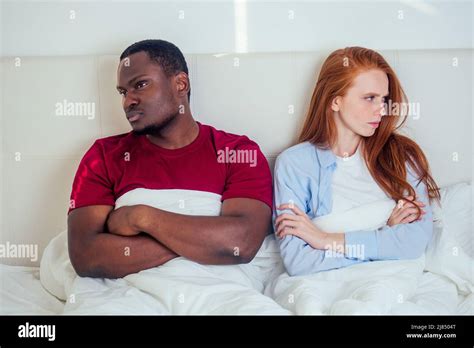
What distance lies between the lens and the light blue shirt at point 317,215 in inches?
69.6

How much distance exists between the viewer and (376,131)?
1.93 m

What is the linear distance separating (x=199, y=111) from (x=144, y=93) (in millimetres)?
218

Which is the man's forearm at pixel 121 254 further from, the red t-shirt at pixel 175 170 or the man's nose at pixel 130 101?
the man's nose at pixel 130 101

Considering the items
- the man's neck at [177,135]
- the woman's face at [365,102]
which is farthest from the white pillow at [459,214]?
the man's neck at [177,135]

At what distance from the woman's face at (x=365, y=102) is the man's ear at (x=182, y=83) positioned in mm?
433

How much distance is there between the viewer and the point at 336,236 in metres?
1.79

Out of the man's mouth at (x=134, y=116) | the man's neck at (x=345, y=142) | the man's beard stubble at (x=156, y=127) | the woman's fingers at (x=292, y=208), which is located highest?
the man's mouth at (x=134, y=116)

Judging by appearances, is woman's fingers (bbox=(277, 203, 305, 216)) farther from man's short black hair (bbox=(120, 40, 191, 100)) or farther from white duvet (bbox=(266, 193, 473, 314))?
man's short black hair (bbox=(120, 40, 191, 100))

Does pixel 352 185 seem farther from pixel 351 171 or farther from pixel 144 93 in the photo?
pixel 144 93

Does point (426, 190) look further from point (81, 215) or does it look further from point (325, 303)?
point (81, 215)

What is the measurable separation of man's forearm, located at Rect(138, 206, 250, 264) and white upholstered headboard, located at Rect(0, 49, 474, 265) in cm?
36

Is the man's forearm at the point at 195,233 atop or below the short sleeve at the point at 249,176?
below

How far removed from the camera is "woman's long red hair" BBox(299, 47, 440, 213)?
6.16 feet
